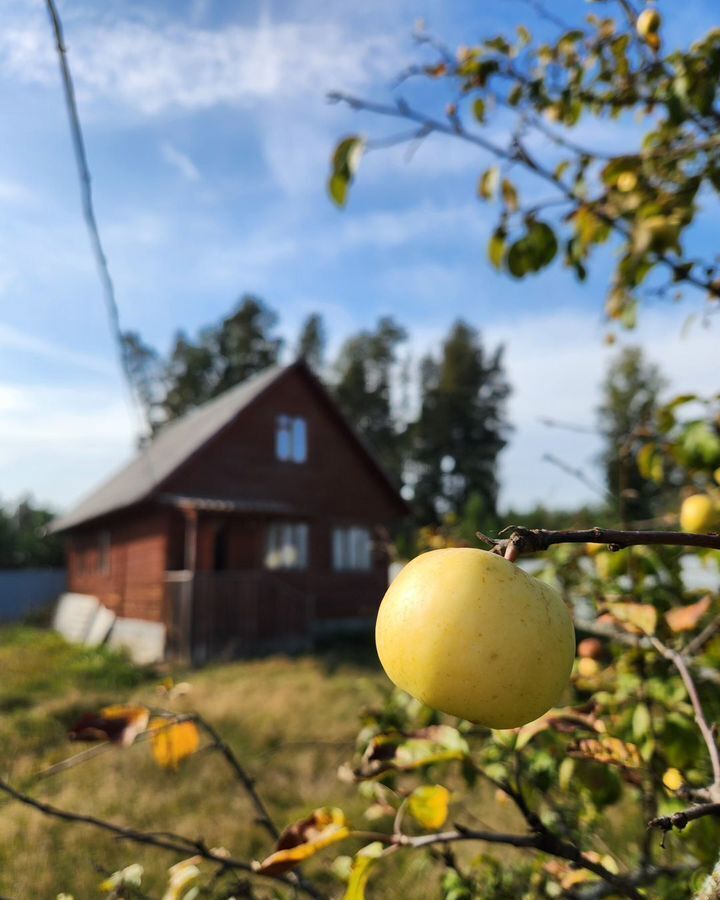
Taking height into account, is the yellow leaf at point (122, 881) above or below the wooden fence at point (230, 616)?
above

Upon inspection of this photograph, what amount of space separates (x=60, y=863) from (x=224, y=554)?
13479mm

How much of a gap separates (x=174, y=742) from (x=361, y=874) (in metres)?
0.87

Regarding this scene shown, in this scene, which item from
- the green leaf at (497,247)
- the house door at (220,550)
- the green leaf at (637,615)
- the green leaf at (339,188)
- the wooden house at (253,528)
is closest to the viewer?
the green leaf at (637,615)

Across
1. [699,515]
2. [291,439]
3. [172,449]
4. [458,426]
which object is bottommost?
[699,515]

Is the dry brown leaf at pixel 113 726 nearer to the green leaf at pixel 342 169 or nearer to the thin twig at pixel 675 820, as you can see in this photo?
the thin twig at pixel 675 820

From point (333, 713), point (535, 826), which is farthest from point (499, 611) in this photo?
point (333, 713)

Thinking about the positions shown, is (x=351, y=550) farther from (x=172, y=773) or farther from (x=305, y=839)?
(x=305, y=839)

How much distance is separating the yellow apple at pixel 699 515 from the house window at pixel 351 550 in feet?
52.0

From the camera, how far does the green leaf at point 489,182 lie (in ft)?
7.63

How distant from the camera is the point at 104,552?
1920 centimetres

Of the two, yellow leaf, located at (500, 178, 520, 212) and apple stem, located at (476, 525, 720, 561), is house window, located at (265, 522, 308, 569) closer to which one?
yellow leaf, located at (500, 178, 520, 212)

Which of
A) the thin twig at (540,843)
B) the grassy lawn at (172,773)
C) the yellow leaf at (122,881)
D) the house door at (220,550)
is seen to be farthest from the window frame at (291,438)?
the thin twig at (540,843)

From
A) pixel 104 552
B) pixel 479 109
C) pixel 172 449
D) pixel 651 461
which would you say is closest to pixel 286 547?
pixel 172 449

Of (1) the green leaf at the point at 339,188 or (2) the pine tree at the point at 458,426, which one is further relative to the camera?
(2) the pine tree at the point at 458,426
